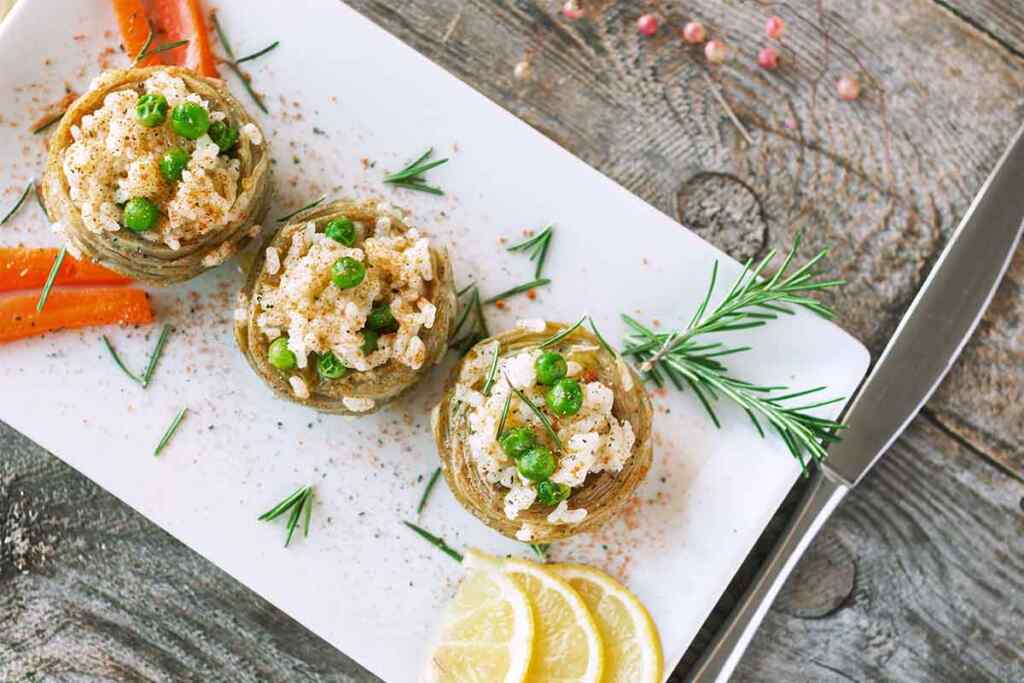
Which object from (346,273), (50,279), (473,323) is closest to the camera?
(346,273)

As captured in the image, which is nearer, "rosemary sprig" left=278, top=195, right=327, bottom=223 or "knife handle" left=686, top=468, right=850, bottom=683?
"rosemary sprig" left=278, top=195, right=327, bottom=223

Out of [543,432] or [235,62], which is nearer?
[543,432]

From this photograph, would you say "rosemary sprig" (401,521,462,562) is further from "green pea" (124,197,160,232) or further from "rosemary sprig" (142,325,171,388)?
"green pea" (124,197,160,232)

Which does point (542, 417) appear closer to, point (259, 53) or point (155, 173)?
point (155, 173)

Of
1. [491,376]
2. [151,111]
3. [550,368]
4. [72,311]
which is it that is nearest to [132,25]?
[151,111]

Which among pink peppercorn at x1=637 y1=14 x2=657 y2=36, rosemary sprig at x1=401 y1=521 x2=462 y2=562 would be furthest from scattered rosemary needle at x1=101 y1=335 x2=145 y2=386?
pink peppercorn at x1=637 y1=14 x2=657 y2=36

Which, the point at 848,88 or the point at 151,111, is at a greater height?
the point at 848,88

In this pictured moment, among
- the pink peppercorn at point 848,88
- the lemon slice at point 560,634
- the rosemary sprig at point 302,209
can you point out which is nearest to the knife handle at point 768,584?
the lemon slice at point 560,634

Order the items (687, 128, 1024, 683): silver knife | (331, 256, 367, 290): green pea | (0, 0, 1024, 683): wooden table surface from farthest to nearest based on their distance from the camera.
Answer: (0, 0, 1024, 683): wooden table surface < (687, 128, 1024, 683): silver knife < (331, 256, 367, 290): green pea

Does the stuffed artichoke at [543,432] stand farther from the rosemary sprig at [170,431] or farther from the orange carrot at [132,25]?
the orange carrot at [132,25]
